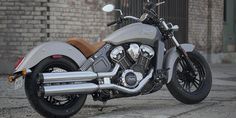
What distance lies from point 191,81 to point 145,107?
823 mm

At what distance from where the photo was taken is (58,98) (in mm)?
6242

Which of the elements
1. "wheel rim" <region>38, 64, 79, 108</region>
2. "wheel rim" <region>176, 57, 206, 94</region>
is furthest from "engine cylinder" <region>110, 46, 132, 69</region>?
"wheel rim" <region>176, 57, 206, 94</region>

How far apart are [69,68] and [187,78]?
2.02m

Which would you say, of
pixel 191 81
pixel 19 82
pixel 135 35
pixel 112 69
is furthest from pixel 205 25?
pixel 19 82

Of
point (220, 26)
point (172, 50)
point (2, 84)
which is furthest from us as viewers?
point (220, 26)

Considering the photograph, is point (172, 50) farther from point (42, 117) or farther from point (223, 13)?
point (223, 13)

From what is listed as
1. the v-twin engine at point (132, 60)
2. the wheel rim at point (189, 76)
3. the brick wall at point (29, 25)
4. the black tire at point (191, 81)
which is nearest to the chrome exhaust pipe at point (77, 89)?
the v-twin engine at point (132, 60)

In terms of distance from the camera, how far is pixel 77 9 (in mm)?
11758

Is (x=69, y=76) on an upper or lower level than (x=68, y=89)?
upper

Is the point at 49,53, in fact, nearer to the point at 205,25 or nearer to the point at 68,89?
the point at 68,89

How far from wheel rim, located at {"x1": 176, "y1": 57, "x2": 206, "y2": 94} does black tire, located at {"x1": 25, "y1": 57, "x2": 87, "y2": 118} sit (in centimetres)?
177

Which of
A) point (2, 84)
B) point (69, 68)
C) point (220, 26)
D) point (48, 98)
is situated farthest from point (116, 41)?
point (220, 26)

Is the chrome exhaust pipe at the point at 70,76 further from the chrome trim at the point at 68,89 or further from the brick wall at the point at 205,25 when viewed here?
the brick wall at the point at 205,25

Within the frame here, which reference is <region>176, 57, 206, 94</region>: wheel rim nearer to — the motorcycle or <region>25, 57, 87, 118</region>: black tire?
the motorcycle
